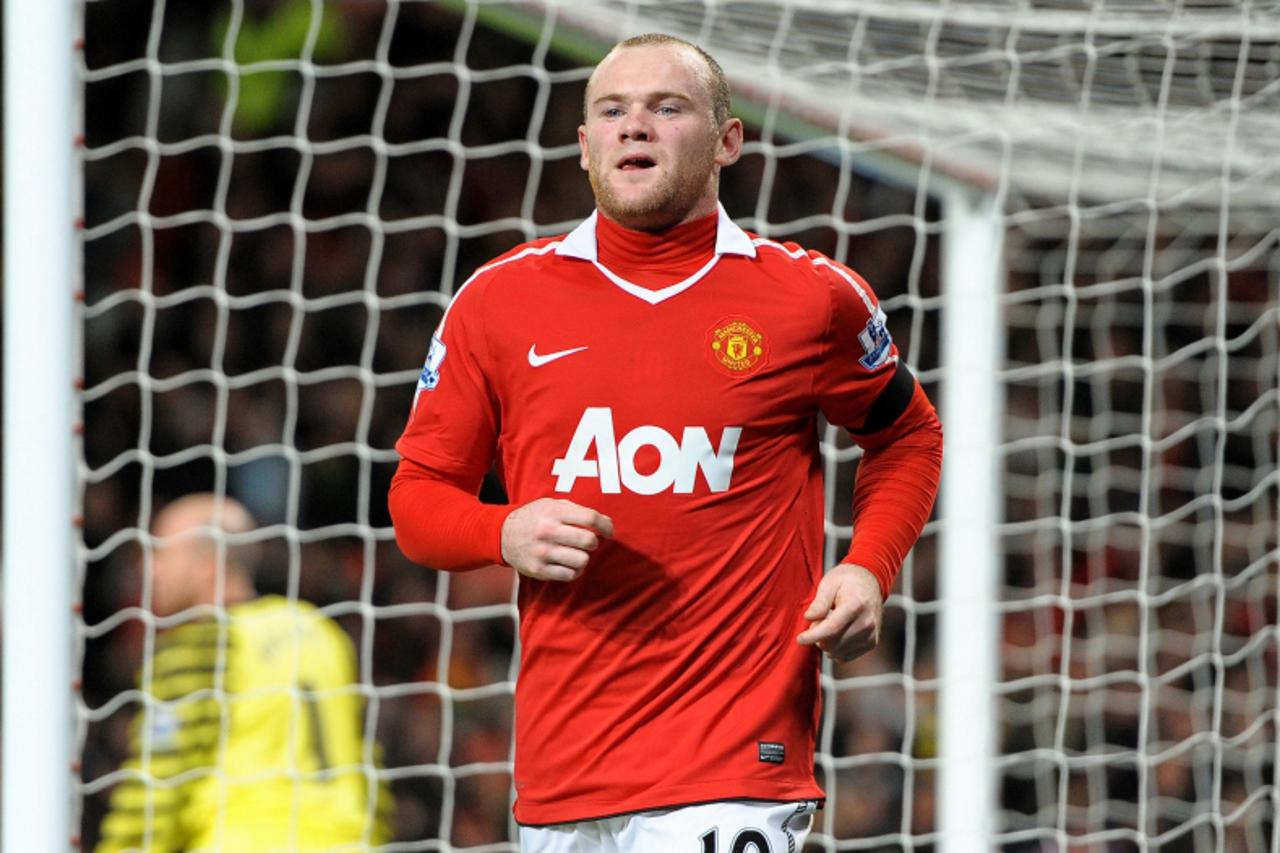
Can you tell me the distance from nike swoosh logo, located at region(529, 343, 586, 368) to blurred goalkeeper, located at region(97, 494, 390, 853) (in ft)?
6.43

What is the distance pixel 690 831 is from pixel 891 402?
56cm

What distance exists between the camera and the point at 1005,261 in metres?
5.70

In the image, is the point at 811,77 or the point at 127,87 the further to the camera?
the point at 127,87

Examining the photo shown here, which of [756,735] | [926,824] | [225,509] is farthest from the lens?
[926,824]

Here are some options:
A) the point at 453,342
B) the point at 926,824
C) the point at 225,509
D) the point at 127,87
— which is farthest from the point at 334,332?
the point at 453,342

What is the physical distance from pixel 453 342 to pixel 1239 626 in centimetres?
475

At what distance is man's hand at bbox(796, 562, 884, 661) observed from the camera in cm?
190

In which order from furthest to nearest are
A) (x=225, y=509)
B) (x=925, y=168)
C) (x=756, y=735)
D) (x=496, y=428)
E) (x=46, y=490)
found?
(x=225, y=509) → (x=925, y=168) → (x=46, y=490) → (x=496, y=428) → (x=756, y=735)

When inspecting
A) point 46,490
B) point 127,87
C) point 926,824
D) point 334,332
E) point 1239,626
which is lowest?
point 926,824

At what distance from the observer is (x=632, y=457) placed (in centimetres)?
202

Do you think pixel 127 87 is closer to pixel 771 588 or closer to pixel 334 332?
pixel 334 332

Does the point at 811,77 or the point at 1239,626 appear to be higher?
the point at 811,77

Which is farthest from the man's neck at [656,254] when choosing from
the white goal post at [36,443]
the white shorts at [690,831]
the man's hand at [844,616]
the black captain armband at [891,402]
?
the white goal post at [36,443]

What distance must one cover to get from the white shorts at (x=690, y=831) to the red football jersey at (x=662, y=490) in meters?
0.02
